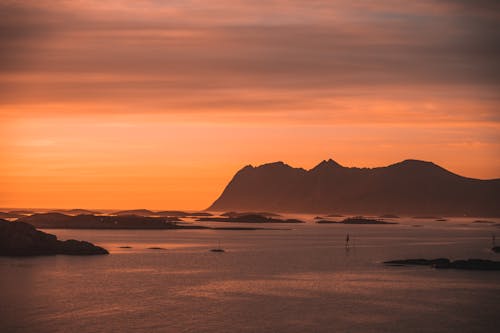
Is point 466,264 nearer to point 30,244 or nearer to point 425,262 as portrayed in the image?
point 425,262

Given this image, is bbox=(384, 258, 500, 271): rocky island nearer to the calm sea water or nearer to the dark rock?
the dark rock

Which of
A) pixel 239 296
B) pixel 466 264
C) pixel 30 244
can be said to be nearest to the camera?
pixel 239 296

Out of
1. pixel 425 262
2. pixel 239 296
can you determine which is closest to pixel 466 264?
pixel 425 262

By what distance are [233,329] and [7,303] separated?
19256 millimetres

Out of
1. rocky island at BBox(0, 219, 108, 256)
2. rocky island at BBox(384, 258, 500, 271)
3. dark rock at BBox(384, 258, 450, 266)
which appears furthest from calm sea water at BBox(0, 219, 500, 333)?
rocky island at BBox(0, 219, 108, 256)

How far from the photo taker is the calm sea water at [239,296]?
158 feet

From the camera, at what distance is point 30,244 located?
103 metres

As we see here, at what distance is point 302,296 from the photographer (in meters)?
62.0

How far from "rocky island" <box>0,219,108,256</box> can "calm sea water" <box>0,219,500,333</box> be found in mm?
4813

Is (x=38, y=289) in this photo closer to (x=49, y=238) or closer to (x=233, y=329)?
(x=233, y=329)

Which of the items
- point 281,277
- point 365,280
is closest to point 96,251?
point 281,277

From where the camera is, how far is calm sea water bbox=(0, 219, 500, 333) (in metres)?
48.1

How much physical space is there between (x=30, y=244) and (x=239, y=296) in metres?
50.6

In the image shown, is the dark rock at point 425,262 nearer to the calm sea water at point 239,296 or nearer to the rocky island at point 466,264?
the rocky island at point 466,264
